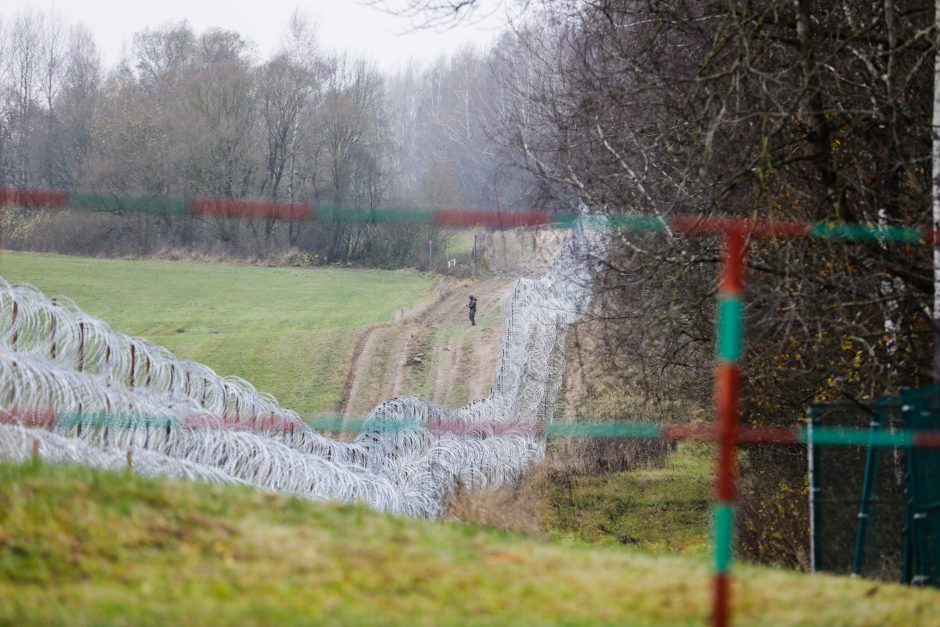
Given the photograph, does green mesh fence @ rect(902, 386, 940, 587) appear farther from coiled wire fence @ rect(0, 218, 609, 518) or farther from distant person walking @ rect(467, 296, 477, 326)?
distant person walking @ rect(467, 296, 477, 326)

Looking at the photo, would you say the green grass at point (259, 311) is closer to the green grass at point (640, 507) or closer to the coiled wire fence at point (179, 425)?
the green grass at point (640, 507)

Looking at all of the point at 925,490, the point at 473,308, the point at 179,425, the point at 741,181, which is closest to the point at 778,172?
the point at 741,181

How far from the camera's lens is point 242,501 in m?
5.55

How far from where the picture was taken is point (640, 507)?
703 inches

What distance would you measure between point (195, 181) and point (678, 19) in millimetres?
17389

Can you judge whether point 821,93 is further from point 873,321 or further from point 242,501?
point 242,501

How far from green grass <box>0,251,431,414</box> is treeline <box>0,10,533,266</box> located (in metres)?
0.89

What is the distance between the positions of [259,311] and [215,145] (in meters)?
4.52

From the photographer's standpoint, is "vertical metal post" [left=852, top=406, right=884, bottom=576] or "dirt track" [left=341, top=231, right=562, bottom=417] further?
"dirt track" [left=341, top=231, right=562, bottom=417]

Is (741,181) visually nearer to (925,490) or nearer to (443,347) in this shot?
(925,490)

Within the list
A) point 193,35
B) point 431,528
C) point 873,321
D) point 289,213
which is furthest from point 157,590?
point 193,35

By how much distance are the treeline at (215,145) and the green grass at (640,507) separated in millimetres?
5683

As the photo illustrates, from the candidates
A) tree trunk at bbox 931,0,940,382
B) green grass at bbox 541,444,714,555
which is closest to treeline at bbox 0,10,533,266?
green grass at bbox 541,444,714,555

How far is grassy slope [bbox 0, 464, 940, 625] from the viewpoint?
4027mm
